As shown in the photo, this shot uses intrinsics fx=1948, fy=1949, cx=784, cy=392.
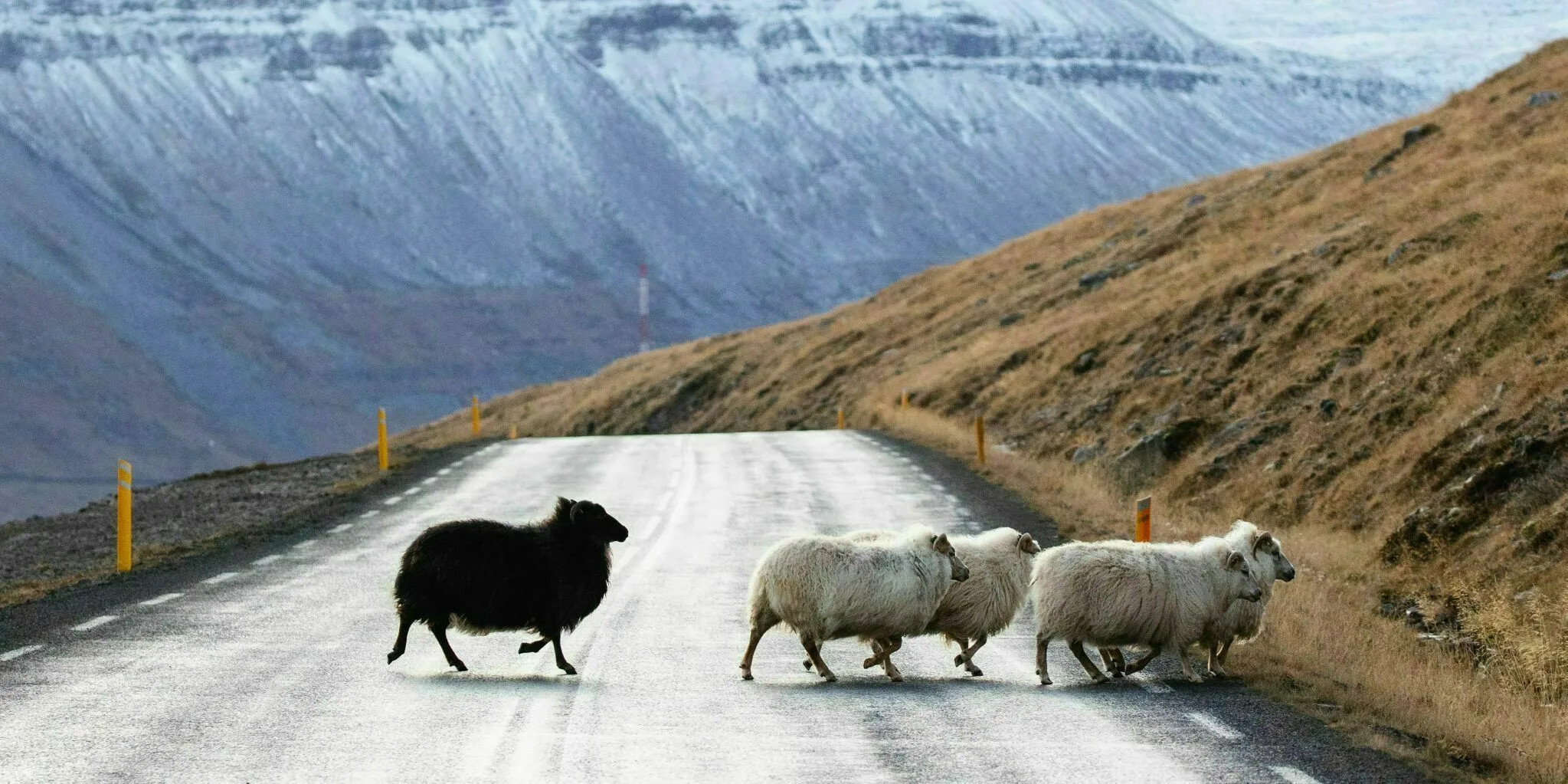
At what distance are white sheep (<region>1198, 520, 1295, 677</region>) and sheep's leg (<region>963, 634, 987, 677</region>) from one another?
1438mm

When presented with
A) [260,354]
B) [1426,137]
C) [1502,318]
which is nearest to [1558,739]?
[1502,318]

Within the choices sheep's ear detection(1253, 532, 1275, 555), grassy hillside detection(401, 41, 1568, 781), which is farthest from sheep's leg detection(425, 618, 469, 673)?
sheep's ear detection(1253, 532, 1275, 555)

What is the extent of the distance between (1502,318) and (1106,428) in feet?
29.7

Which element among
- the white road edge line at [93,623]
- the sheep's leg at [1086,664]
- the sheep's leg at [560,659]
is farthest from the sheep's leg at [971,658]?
the white road edge line at [93,623]

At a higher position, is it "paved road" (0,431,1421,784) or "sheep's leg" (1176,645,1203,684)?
"sheep's leg" (1176,645,1203,684)

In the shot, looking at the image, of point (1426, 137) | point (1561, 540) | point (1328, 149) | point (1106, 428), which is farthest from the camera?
point (1328, 149)

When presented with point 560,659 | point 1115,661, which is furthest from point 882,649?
point 560,659

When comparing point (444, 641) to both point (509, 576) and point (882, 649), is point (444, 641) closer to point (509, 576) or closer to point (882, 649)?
point (509, 576)

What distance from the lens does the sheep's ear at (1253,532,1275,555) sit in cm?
1301

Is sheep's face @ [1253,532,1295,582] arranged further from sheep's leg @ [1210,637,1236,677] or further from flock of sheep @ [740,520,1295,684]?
sheep's leg @ [1210,637,1236,677]

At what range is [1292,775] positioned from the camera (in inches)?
376

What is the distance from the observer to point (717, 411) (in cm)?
6044

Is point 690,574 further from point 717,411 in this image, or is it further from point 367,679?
point 717,411

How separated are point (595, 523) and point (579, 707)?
5.61 feet
